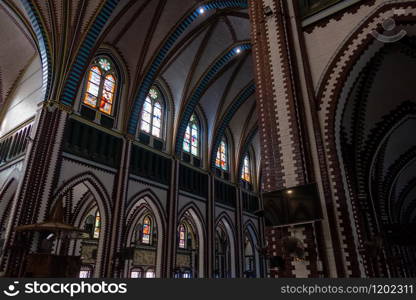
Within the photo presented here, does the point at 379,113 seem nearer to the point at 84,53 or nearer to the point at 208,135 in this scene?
the point at 84,53

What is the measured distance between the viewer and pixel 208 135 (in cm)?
2188

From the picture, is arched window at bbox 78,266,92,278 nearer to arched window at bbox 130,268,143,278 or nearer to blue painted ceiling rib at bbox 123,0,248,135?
arched window at bbox 130,268,143,278

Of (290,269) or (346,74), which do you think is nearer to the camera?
(290,269)

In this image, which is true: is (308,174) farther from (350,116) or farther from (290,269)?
(350,116)

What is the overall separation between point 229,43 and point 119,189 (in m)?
11.5

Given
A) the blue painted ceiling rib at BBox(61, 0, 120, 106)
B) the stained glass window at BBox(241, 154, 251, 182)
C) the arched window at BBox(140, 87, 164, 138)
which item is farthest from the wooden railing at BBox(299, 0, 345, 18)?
the stained glass window at BBox(241, 154, 251, 182)

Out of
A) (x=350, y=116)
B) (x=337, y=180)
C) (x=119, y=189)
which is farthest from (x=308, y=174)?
(x=119, y=189)

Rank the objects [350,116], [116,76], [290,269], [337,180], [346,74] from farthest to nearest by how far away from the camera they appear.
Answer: [116,76], [350,116], [346,74], [337,180], [290,269]

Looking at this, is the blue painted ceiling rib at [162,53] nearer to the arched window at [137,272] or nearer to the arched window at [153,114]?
the arched window at [153,114]

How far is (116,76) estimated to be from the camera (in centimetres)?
1689

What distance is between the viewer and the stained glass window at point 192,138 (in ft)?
66.7

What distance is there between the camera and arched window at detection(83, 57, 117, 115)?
1518 cm

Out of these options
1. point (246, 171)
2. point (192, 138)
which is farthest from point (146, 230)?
point (246, 171)

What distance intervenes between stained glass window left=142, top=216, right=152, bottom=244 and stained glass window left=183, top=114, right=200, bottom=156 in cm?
658
